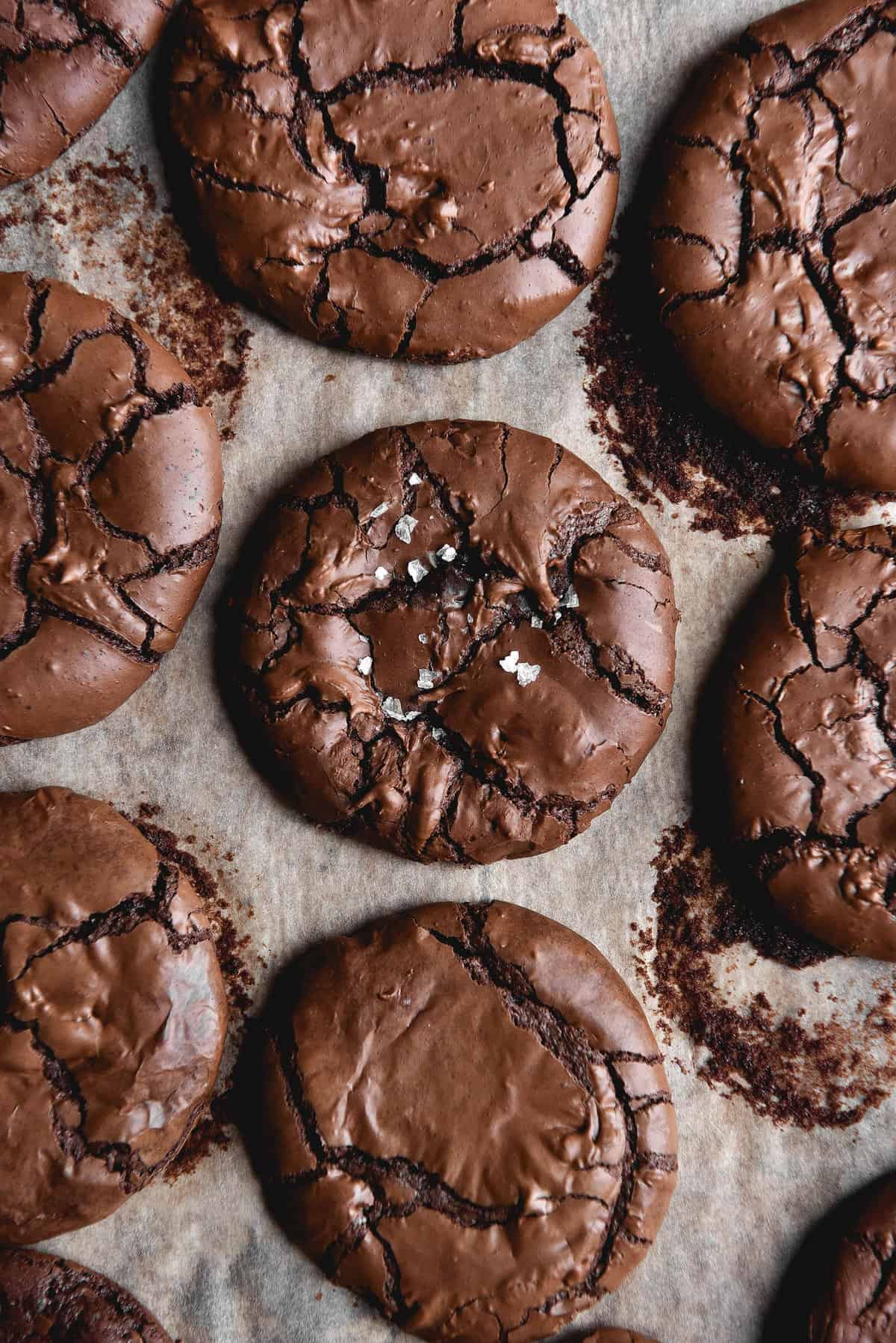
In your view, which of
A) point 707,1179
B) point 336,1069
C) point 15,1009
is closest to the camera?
point 15,1009

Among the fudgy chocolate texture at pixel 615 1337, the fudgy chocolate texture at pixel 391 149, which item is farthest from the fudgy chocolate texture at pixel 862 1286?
the fudgy chocolate texture at pixel 391 149

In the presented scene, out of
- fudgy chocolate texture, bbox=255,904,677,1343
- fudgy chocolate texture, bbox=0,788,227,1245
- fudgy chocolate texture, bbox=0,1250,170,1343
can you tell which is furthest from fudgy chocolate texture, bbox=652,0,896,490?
fudgy chocolate texture, bbox=0,1250,170,1343

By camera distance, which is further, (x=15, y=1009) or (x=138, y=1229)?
(x=138, y=1229)

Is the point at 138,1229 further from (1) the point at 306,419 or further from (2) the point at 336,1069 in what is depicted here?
(1) the point at 306,419

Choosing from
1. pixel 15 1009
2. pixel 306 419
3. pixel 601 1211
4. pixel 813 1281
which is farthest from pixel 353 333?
pixel 813 1281

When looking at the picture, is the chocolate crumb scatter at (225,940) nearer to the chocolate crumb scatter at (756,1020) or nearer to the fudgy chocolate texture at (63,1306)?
the fudgy chocolate texture at (63,1306)

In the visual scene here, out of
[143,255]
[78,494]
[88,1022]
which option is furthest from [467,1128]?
[143,255]

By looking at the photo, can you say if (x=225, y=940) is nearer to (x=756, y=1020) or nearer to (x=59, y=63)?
(x=756, y=1020)
